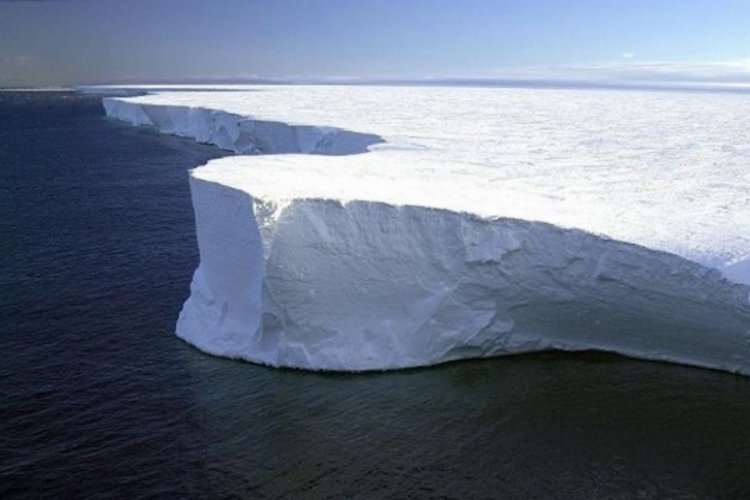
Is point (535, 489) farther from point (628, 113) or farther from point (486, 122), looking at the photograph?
point (628, 113)

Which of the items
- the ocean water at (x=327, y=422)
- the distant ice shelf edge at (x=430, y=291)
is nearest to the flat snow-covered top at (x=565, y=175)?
the distant ice shelf edge at (x=430, y=291)

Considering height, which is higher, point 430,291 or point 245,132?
point 430,291

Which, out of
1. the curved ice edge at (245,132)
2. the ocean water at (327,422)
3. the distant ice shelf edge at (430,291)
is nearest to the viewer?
the ocean water at (327,422)

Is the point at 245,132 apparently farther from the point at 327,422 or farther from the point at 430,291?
the point at 327,422

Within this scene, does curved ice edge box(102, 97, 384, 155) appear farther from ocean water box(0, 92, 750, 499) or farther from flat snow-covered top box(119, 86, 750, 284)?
ocean water box(0, 92, 750, 499)

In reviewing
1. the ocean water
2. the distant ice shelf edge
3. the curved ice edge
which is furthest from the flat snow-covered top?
the ocean water

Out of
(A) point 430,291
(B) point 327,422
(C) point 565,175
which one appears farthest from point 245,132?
(B) point 327,422

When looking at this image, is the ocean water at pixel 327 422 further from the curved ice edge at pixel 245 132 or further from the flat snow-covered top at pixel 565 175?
the curved ice edge at pixel 245 132
